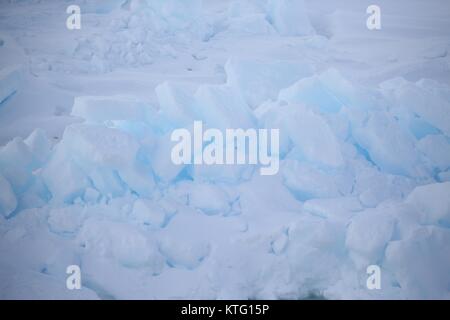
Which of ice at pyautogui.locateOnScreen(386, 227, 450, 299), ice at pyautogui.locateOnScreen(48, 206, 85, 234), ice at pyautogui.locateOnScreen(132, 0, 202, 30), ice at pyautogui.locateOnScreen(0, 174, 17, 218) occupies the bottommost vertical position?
ice at pyautogui.locateOnScreen(386, 227, 450, 299)

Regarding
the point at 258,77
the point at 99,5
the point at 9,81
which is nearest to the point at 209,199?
the point at 258,77

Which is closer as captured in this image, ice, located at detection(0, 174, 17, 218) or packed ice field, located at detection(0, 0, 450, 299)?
packed ice field, located at detection(0, 0, 450, 299)

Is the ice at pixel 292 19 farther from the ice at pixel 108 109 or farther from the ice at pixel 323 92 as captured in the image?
the ice at pixel 108 109

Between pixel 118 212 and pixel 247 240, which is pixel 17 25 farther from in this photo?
pixel 247 240

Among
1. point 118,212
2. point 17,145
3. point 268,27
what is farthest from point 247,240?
point 268,27

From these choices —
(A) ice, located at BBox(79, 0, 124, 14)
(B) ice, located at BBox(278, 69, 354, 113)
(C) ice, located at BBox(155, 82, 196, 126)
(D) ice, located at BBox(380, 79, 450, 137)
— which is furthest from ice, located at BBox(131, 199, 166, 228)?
(A) ice, located at BBox(79, 0, 124, 14)

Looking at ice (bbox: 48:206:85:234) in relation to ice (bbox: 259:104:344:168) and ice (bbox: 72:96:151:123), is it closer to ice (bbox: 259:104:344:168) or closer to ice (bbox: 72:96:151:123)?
ice (bbox: 72:96:151:123)
